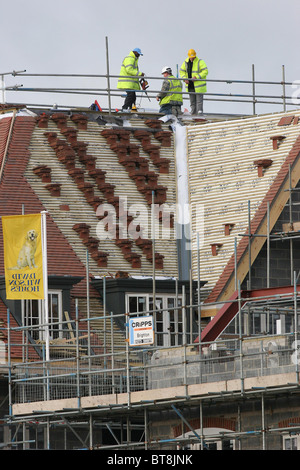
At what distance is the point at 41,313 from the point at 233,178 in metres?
8.87

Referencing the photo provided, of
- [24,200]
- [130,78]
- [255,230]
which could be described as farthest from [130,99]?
[255,230]

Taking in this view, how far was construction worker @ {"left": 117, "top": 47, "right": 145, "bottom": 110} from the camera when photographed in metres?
66.2

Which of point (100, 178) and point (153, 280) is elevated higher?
point (100, 178)

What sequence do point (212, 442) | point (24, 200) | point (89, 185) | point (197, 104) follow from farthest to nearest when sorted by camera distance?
1. point (197, 104)
2. point (89, 185)
3. point (24, 200)
4. point (212, 442)

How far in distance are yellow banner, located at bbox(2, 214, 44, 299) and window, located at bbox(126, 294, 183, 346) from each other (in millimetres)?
4623

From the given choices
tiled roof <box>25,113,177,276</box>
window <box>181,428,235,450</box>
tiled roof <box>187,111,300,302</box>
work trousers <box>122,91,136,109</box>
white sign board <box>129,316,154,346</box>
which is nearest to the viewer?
window <box>181,428,235,450</box>

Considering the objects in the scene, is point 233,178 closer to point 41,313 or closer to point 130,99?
point 130,99

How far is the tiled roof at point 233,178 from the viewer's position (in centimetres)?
5956

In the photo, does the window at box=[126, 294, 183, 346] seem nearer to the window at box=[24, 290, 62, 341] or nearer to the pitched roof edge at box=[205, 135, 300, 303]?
the pitched roof edge at box=[205, 135, 300, 303]

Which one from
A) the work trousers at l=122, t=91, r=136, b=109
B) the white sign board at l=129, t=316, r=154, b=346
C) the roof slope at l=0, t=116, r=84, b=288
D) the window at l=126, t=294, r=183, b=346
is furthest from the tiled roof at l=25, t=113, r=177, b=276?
the white sign board at l=129, t=316, r=154, b=346

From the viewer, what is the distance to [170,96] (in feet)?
216

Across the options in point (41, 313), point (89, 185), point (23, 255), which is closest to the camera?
point (23, 255)

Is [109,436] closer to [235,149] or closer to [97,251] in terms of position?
[97,251]

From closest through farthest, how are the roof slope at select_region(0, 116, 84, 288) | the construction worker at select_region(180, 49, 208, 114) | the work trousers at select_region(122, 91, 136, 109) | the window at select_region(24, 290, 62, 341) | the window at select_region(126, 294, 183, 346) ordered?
the window at select_region(24, 290, 62, 341), the window at select_region(126, 294, 183, 346), the roof slope at select_region(0, 116, 84, 288), the work trousers at select_region(122, 91, 136, 109), the construction worker at select_region(180, 49, 208, 114)
